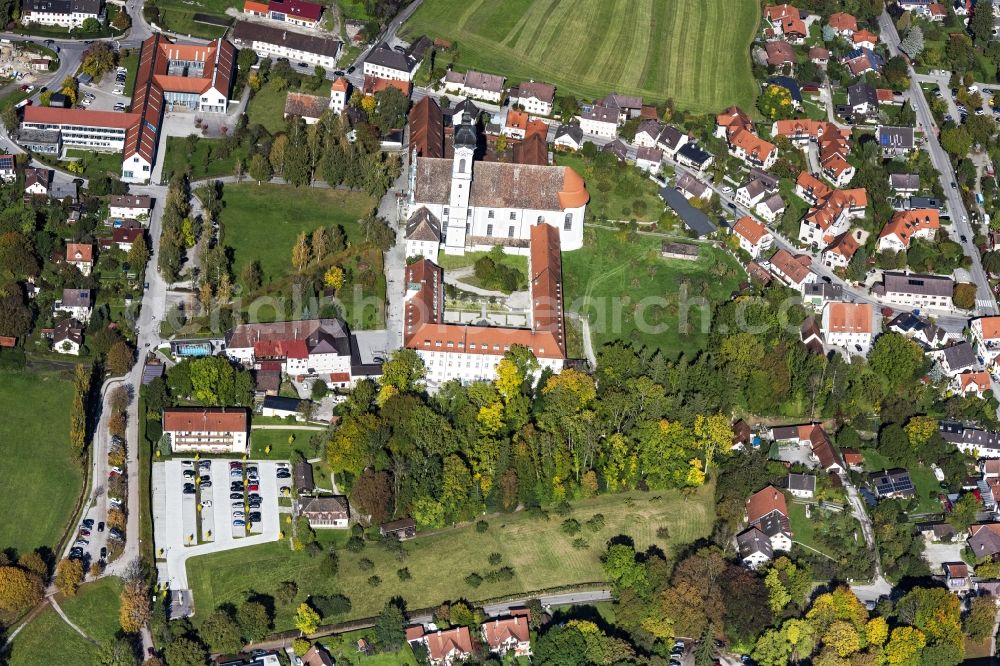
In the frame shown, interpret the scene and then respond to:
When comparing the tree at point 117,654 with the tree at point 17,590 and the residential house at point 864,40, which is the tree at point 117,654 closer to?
the tree at point 17,590

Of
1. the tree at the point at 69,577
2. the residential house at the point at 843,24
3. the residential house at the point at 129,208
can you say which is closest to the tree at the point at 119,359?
Result: the residential house at the point at 129,208

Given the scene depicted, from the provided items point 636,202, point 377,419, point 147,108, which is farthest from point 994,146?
point 147,108

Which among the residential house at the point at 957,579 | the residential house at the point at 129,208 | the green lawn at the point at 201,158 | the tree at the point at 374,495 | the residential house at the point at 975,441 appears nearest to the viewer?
the tree at the point at 374,495

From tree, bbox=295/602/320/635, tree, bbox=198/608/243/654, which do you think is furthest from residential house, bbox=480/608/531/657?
tree, bbox=198/608/243/654

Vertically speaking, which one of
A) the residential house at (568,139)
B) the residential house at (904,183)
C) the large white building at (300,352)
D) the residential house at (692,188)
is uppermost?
the residential house at (568,139)

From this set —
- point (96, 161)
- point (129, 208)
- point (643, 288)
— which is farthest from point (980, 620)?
point (96, 161)

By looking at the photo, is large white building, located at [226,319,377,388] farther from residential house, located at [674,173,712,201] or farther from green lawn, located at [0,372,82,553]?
residential house, located at [674,173,712,201]
